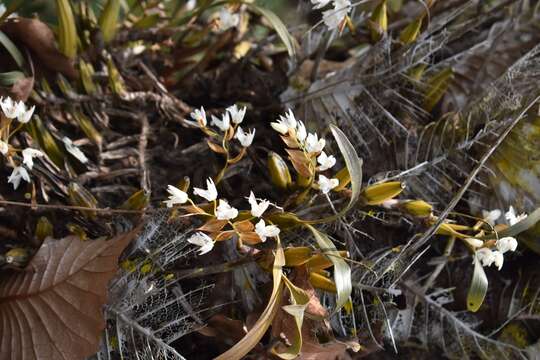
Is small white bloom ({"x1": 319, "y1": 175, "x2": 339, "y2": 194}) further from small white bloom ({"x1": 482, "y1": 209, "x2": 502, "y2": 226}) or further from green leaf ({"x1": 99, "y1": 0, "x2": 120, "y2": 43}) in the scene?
green leaf ({"x1": 99, "y1": 0, "x2": 120, "y2": 43})

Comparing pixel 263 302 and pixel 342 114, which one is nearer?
pixel 263 302

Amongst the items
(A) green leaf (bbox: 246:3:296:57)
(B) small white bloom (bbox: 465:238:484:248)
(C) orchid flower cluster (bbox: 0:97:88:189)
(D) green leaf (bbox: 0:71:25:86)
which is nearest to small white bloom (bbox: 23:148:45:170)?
(C) orchid flower cluster (bbox: 0:97:88:189)

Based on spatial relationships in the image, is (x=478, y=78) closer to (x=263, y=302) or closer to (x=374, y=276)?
(x=374, y=276)

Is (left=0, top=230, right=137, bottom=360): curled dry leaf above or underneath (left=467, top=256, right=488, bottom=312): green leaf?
above

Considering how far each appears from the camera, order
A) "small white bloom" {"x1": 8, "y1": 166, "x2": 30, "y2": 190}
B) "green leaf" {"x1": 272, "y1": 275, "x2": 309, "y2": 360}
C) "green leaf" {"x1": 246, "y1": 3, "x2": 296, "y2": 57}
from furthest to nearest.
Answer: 1. "green leaf" {"x1": 246, "y1": 3, "x2": 296, "y2": 57}
2. "small white bloom" {"x1": 8, "y1": 166, "x2": 30, "y2": 190}
3. "green leaf" {"x1": 272, "y1": 275, "x2": 309, "y2": 360}

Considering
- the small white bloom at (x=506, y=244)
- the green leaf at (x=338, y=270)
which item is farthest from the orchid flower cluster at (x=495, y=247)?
the green leaf at (x=338, y=270)

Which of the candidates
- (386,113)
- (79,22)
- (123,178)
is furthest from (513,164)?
(79,22)

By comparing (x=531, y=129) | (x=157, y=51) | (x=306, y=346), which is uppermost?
(x=157, y=51)
